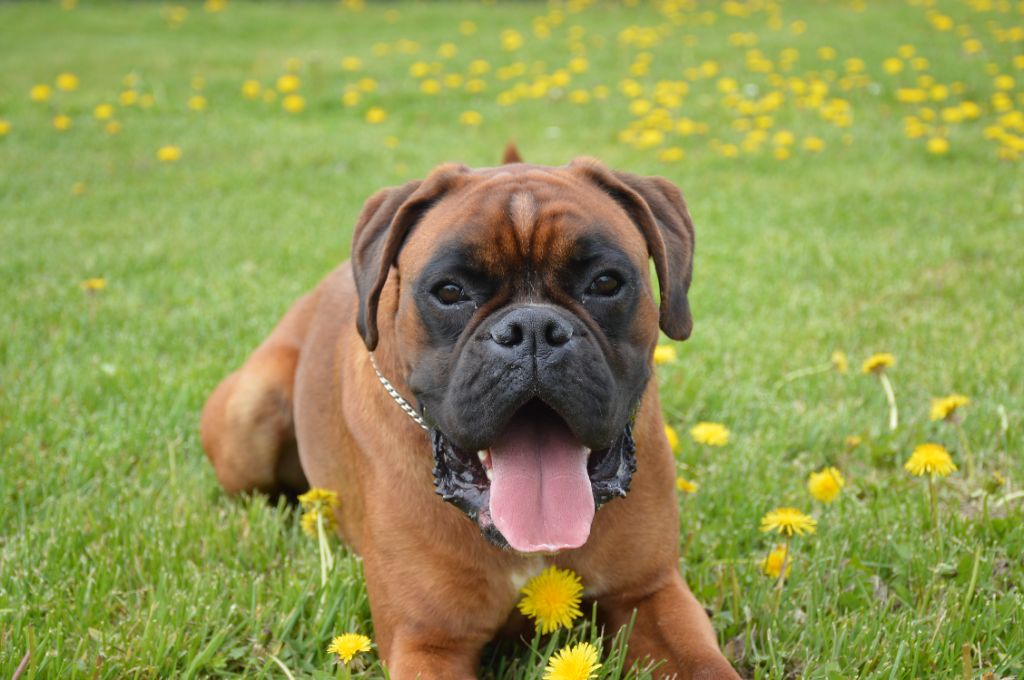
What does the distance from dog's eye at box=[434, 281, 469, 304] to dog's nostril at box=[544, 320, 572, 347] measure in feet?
1.04

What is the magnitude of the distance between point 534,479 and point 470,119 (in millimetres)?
7260

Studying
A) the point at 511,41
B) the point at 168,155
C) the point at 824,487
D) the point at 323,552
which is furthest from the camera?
the point at 511,41

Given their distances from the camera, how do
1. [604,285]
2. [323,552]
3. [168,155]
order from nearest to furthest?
[604,285] < [323,552] < [168,155]

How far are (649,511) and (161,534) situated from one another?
1642 mm

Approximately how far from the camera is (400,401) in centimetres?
297

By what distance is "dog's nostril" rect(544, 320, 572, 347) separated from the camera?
253 cm

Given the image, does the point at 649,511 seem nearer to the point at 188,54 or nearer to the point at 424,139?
the point at 424,139

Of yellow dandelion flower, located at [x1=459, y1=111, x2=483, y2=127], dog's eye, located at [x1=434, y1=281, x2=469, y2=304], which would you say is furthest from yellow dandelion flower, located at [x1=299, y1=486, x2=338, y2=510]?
yellow dandelion flower, located at [x1=459, y1=111, x2=483, y2=127]

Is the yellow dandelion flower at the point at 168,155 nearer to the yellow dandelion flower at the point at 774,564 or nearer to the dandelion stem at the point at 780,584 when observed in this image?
the yellow dandelion flower at the point at 774,564

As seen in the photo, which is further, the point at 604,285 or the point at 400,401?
the point at 400,401

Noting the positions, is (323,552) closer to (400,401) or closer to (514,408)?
(400,401)

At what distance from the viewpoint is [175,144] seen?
9.34 m

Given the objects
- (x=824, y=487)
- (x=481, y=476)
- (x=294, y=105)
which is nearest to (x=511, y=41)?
(x=294, y=105)

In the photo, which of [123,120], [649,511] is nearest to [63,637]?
[649,511]
